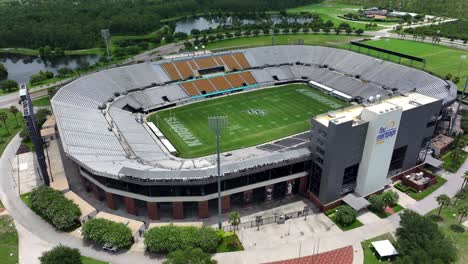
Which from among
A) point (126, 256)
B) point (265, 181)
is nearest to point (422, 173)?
point (265, 181)

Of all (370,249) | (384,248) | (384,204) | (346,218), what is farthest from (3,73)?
(384,248)

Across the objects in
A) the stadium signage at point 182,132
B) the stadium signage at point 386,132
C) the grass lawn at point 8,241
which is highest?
the stadium signage at point 386,132

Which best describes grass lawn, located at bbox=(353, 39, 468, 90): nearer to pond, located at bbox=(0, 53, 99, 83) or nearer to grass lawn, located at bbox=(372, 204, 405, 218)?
grass lawn, located at bbox=(372, 204, 405, 218)

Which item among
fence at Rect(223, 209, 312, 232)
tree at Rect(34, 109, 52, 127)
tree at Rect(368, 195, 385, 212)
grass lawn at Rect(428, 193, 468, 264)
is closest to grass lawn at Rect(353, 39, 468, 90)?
grass lawn at Rect(428, 193, 468, 264)

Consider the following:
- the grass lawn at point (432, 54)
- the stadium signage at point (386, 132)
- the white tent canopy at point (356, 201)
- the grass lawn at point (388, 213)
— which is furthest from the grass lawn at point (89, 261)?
the grass lawn at point (432, 54)

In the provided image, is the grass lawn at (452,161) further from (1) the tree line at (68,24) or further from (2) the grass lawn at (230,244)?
(1) the tree line at (68,24)

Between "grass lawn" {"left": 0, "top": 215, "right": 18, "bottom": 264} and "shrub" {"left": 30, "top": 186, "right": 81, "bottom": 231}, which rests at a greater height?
"shrub" {"left": 30, "top": 186, "right": 81, "bottom": 231}

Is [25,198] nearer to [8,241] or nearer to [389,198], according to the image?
[8,241]
